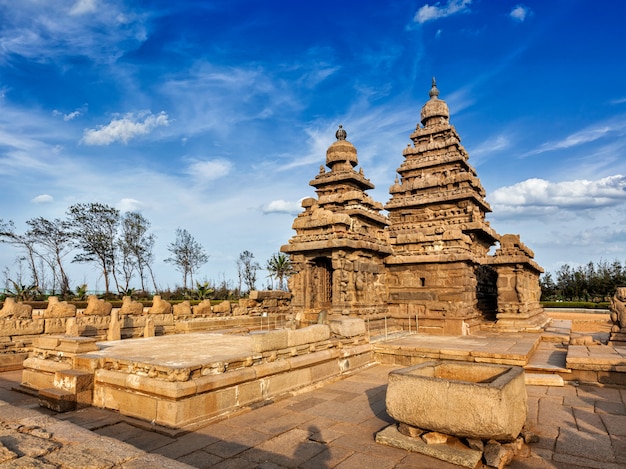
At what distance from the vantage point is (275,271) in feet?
155

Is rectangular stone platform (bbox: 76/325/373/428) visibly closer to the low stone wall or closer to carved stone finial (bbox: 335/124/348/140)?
the low stone wall

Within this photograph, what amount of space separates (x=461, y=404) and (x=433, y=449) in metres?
0.54

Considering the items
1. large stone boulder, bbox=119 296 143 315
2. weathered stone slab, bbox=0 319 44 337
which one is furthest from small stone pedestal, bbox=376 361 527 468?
large stone boulder, bbox=119 296 143 315

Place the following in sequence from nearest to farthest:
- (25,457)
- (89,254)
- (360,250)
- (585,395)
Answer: (25,457) < (585,395) < (360,250) < (89,254)

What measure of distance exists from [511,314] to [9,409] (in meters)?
14.2

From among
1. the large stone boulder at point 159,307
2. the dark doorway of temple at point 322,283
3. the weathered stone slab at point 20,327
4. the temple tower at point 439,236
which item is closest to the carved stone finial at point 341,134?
the temple tower at point 439,236

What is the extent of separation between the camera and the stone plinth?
3.87 meters

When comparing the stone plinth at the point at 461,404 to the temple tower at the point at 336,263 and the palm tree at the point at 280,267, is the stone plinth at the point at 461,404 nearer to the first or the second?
the temple tower at the point at 336,263

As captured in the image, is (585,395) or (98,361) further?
(585,395)

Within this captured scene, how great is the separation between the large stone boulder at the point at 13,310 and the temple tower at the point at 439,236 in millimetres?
11229

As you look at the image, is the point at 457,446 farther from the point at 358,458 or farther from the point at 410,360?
the point at 410,360

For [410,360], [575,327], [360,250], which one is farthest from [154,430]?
[575,327]

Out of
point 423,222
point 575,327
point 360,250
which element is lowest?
point 575,327

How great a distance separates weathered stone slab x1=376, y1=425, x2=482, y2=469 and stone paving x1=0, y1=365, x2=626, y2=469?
9 cm
